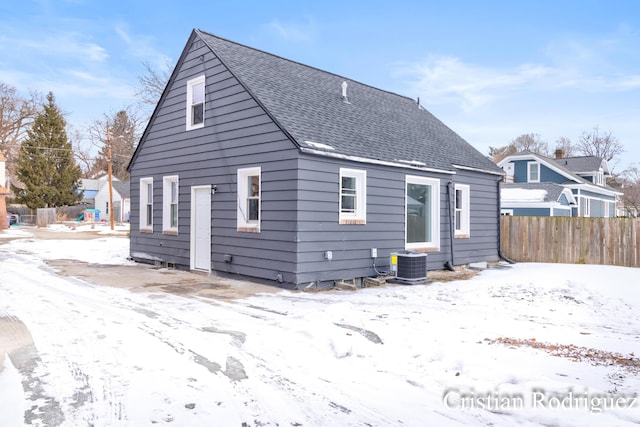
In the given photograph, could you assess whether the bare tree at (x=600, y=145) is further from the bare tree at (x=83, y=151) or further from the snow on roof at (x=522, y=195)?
the bare tree at (x=83, y=151)

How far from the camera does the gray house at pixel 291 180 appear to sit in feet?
29.2

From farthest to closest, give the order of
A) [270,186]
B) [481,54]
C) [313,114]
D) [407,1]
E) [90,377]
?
[481,54] < [407,1] < [313,114] < [270,186] < [90,377]

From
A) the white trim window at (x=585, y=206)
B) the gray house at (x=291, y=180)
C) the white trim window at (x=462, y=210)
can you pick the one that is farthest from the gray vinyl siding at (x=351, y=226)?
the white trim window at (x=585, y=206)

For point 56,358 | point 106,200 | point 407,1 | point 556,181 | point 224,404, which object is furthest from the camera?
point 106,200

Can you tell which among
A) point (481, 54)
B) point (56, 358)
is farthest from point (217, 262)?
point (481, 54)

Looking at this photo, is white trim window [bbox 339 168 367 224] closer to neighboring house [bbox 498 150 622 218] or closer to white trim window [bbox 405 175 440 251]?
white trim window [bbox 405 175 440 251]

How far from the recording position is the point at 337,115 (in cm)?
1088

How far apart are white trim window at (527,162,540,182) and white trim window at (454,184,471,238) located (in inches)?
832

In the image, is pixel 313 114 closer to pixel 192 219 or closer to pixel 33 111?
pixel 192 219

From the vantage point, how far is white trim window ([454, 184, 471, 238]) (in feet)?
41.6

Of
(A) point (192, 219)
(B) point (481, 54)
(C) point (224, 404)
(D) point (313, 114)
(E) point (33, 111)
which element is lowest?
(C) point (224, 404)

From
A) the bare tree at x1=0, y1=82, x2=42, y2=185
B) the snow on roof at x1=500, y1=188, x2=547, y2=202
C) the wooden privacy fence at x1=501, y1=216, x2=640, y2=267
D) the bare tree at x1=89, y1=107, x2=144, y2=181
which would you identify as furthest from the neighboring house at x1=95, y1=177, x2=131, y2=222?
the wooden privacy fence at x1=501, y1=216, x2=640, y2=267

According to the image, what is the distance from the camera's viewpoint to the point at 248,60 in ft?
→ 36.3

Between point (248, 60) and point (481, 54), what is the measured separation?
11.4 meters
